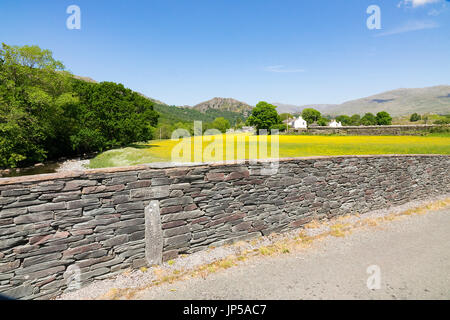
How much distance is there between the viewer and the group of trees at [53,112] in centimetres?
2406

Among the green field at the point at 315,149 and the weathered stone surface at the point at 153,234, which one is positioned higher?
the green field at the point at 315,149

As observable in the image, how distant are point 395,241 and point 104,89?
4047cm

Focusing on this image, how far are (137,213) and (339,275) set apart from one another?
4422 millimetres

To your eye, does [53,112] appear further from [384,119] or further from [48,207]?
[384,119]

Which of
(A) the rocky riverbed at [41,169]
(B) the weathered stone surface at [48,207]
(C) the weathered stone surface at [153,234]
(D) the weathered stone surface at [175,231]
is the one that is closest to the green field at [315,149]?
(A) the rocky riverbed at [41,169]

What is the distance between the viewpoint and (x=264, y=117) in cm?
6525

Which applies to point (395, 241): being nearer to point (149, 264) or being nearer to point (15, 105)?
point (149, 264)

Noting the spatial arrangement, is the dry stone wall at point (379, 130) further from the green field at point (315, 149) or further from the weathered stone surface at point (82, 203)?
the weathered stone surface at point (82, 203)

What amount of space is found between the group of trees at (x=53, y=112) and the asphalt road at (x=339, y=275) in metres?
27.4

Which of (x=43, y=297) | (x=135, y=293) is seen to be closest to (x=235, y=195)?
(x=135, y=293)

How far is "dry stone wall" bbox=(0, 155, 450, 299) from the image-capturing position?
3873 millimetres

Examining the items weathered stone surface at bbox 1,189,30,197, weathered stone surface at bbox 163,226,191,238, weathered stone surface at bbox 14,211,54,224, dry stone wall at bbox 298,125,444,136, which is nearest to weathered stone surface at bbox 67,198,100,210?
weathered stone surface at bbox 14,211,54,224
